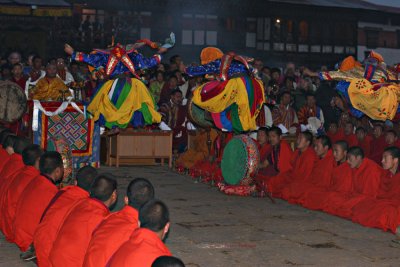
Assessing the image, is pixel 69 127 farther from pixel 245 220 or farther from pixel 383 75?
pixel 383 75

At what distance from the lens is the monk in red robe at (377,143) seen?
12.5m

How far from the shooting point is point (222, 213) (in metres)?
9.73

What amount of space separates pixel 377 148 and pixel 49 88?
5352 mm

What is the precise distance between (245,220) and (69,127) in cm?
447

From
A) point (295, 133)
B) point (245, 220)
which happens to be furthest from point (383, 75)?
point (295, 133)

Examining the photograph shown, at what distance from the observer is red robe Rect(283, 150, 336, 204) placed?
10.4 m

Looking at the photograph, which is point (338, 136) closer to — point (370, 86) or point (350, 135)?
point (350, 135)

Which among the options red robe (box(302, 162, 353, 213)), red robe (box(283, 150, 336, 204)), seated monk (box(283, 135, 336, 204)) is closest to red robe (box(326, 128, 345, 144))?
seated monk (box(283, 135, 336, 204))

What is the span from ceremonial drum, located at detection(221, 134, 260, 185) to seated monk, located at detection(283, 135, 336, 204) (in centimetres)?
60

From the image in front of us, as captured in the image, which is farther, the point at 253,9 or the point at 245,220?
the point at 253,9

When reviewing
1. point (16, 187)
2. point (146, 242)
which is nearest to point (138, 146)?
point (16, 187)

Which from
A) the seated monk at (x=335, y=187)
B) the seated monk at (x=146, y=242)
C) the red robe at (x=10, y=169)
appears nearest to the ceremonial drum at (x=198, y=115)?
the seated monk at (x=335, y=187)

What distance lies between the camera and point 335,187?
10.0 metres

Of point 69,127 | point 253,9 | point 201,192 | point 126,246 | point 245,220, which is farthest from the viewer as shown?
point 253,9
